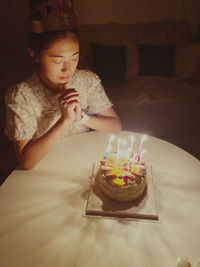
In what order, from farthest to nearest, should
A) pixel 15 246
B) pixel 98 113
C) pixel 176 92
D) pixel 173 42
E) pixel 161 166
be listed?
pixel 173 42
pixel 176 92
pixel 98 113
pixel 161 166
pixel 15 246

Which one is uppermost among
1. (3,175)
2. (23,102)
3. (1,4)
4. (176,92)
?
(1,4)

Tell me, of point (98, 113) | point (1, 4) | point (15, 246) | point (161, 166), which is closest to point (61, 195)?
point (15, 246)

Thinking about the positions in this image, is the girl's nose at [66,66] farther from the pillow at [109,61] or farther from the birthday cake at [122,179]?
the pillow at [109,61]

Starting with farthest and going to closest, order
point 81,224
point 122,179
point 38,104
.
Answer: point 38,104 → point 122,179 → point 81,224

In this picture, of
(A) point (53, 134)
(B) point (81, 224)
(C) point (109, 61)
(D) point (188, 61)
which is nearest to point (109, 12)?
(C) point (109, 61)

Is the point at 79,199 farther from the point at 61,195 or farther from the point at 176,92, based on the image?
the point at 176,92

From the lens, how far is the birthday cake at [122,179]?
105 centimetres

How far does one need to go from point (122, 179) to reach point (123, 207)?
0.12 meters

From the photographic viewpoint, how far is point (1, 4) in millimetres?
3139

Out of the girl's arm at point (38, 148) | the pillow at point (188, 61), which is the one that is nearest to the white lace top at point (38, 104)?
the girl's arm at point (38, 148)

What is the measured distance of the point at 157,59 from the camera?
128 inches

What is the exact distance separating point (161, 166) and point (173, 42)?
A: 2749 mm

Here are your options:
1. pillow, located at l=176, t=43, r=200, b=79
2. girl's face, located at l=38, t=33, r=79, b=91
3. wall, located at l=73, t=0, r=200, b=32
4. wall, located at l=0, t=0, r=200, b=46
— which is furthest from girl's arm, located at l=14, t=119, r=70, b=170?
wall, located at l=73, t=0, r=200, b=32

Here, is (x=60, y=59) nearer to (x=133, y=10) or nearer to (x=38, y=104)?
(x=38, y=104)
